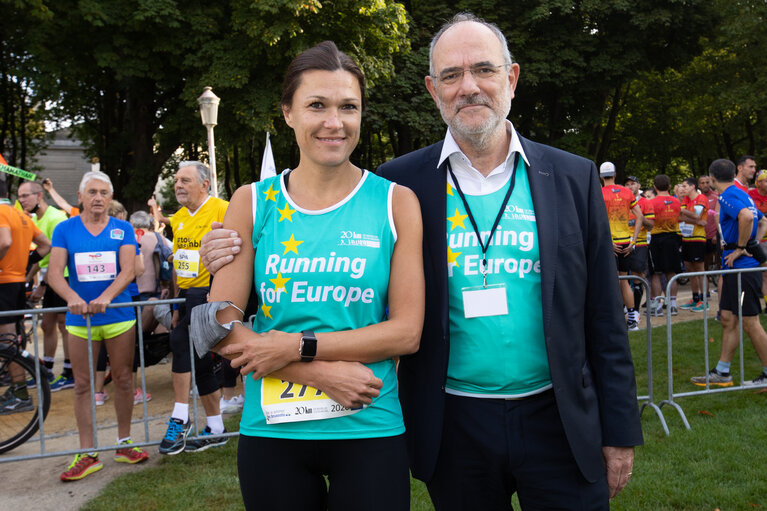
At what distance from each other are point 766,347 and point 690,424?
160cm

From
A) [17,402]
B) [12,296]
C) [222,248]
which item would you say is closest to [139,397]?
[17,402]

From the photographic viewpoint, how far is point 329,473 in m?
1.89

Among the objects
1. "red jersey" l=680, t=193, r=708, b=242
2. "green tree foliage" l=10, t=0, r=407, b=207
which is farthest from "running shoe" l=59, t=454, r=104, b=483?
"green tree foliage" l=10, t=0, r=407, b=207

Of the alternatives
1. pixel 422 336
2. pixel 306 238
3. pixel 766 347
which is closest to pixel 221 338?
pixel 306 238

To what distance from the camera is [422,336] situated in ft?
7.07

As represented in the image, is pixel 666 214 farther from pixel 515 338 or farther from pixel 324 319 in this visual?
pixel 324 319

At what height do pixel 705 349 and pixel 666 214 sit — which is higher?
pixel 666 214

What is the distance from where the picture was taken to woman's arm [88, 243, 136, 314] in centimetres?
498

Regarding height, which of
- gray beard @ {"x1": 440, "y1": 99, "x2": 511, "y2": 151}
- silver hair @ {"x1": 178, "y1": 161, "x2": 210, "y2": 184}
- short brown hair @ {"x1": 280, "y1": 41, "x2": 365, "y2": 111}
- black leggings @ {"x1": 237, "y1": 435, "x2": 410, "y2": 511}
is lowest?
black leggings @ {"x1": 237, "y1": 435, "x2": 410, "y2": 511}

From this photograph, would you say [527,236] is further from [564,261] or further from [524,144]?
[524,144]

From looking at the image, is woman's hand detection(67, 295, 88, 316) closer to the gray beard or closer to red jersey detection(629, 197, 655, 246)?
the gray beard

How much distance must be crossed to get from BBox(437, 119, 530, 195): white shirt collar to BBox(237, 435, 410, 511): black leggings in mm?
897

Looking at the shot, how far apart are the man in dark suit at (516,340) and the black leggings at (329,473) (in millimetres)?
316

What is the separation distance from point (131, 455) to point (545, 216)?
432 cm
